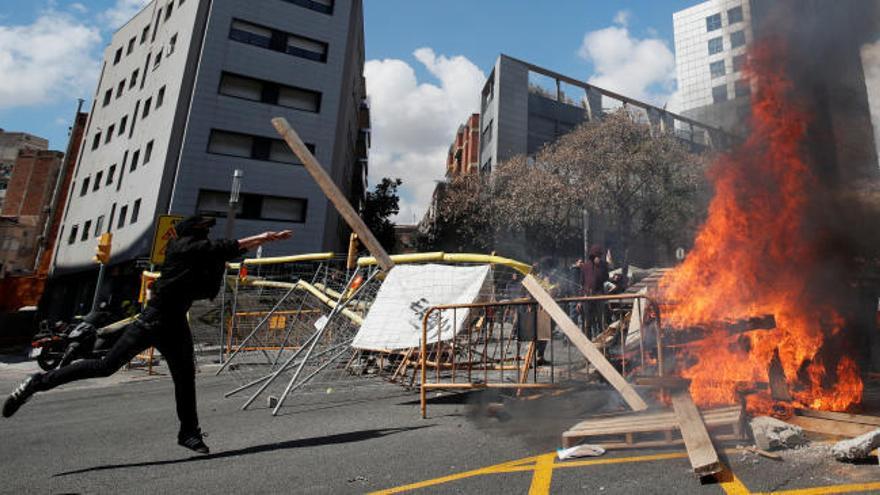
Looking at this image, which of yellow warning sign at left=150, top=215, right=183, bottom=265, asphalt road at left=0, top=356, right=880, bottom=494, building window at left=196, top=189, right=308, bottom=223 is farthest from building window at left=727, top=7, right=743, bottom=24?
building window at left=196, top=189, right=308, bottom=223

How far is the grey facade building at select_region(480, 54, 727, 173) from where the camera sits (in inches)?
1347

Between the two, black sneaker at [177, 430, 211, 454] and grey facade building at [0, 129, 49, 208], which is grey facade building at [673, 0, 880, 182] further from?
grey facade building at [0, 129, 49, 208]

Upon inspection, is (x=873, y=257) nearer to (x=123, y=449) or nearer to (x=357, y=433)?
(x=357, y=433)

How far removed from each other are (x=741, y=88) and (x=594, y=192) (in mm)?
16374

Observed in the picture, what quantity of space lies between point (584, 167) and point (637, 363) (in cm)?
2020

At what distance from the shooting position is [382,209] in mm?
30938

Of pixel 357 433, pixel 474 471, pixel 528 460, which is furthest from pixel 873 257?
pixel 357 433

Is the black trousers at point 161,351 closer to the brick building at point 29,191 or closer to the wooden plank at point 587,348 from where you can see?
the wooden plank at point 587,348

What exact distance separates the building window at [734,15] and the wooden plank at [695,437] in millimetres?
6996

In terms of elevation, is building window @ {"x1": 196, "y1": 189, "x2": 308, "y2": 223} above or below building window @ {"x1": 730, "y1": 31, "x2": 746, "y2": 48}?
above

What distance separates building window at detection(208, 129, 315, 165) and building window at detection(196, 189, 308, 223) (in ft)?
6.98

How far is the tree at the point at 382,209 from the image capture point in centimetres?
3083

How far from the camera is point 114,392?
24.3ft

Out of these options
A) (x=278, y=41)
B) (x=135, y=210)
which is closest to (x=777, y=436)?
(x=278, y=41)
